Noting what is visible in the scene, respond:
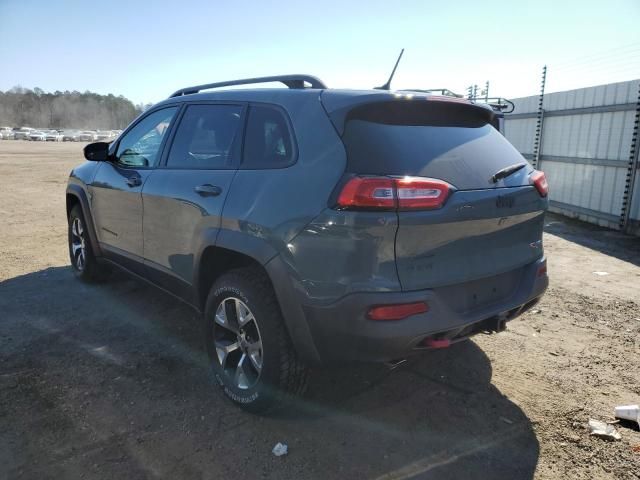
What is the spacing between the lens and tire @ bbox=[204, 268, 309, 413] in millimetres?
2588

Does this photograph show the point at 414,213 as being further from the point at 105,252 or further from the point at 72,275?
the point at 72,275

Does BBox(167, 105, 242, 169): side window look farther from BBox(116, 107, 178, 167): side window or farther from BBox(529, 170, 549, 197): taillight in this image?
BBox(529, 170, 549, 197): taillight

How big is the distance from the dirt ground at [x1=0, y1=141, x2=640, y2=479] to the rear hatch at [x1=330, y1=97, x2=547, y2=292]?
761 mm

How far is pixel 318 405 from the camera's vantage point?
9.56 ft

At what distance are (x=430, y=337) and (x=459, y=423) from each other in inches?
30.0

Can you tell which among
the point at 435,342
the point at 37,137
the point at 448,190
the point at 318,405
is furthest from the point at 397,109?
the point at 37,137

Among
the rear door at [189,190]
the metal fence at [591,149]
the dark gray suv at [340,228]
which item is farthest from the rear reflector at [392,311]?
the metal fence at [591,149]

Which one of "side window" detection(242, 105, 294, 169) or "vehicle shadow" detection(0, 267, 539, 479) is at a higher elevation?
"side window" detection(242, 105, 294, 169)

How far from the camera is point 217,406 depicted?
2920 mm

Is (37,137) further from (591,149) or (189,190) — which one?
(189,190)

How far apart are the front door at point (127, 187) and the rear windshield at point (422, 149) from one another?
6.12 feet

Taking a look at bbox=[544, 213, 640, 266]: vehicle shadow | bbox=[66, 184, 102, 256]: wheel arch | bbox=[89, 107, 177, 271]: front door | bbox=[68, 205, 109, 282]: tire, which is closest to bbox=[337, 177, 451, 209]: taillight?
bbox=[89, 107, 177, 271]: front door

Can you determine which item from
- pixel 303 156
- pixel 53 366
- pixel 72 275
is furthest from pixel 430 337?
pixel 72 275

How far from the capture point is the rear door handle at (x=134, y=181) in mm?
3738
